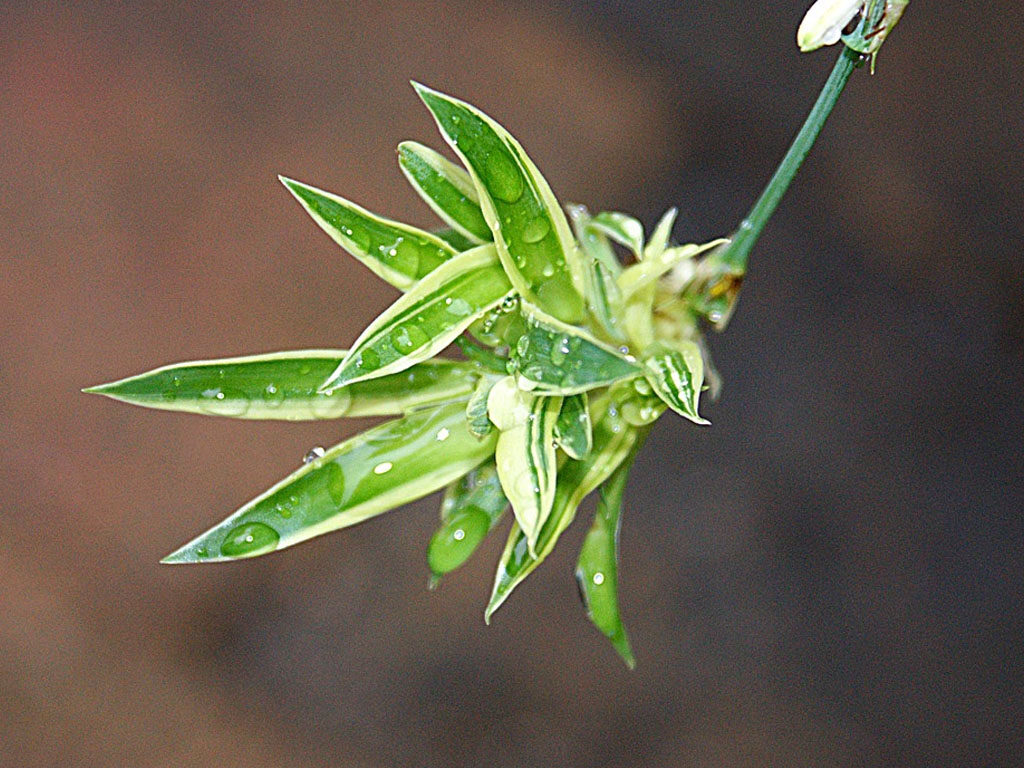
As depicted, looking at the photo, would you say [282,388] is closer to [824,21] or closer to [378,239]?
[378,239]

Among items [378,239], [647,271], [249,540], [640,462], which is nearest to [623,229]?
[647,271]

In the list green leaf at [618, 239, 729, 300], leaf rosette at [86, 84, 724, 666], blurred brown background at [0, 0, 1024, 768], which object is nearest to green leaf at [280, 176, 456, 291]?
leaf rosette at [86, 84, 724, 666]

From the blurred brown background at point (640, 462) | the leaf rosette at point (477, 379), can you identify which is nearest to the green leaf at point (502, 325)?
the leaf rosette at point (477, 379)

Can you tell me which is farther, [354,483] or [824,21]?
[354,483]

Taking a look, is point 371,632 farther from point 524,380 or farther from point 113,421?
point 524,380

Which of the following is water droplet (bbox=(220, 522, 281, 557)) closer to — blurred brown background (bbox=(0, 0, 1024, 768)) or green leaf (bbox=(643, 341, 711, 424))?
green leaf (bbox=(643, 341, 711, 424))

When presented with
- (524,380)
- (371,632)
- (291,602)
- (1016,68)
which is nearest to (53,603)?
(291,602)
